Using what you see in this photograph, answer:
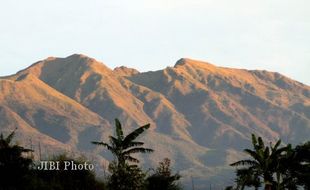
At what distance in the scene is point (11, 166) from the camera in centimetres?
7344

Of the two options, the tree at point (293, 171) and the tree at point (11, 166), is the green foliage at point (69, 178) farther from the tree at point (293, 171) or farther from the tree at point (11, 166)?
the tree at point (293, 171)

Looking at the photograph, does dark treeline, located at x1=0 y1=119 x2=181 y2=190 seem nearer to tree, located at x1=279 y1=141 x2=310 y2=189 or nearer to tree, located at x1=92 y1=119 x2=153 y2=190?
tree, located at x1=92 y1=119 x2=153 y2=190

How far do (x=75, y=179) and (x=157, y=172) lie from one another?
11270mm

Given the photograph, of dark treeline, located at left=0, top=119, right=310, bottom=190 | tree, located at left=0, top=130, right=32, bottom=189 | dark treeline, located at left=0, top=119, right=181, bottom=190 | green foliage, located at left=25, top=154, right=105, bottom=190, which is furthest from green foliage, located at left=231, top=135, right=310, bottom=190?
tree, located at left=0, top=130, right=32, bottom=189

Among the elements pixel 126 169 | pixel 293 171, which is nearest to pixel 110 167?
pixel 126 169

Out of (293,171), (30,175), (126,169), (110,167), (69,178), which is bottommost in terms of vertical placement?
(126,169)

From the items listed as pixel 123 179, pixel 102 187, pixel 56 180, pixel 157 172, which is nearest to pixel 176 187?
pixel 157 172

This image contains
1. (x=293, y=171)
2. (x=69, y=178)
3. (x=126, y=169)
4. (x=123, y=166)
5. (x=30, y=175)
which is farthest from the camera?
(x=69, y=178)

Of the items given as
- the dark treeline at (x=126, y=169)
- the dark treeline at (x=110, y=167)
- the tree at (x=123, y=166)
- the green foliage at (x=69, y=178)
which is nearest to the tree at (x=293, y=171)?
the dark treeline at (x=126, y=169)

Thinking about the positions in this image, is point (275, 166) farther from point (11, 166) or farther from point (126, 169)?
point (11, 166)

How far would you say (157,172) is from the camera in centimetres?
9406

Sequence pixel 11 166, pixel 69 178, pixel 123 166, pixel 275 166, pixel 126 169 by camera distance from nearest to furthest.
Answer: pixel 123 166 < pixel 126 169 < pixel 11 166 < pixel 275 166 < pixel 69 178

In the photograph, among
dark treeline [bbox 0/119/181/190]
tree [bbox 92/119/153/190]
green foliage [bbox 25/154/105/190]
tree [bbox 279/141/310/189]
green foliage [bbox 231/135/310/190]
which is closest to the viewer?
tree [bbox 92/119/153/190]

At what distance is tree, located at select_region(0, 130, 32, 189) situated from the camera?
2879 inches
